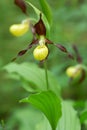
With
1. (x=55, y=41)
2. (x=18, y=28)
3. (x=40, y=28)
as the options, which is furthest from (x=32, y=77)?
(x=55, y=41)

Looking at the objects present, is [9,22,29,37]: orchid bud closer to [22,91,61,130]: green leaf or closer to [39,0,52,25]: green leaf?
[39,0,52,25]: green leaf

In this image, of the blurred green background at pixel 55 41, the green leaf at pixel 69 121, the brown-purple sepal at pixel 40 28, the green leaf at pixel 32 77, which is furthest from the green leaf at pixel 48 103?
the blurred green background at pixel 55 41

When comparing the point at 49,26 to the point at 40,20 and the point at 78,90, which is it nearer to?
the point at 40,20

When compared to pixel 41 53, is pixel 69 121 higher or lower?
lower

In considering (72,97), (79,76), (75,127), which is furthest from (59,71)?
(75,127)

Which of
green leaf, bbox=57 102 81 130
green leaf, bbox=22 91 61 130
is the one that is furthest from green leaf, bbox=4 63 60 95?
green leaf, bbox=22 91 61 130

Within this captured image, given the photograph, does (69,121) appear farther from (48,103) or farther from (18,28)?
(18,28)

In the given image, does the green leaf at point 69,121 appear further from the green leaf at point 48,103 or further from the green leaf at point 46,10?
the green leaf at point 46,10
